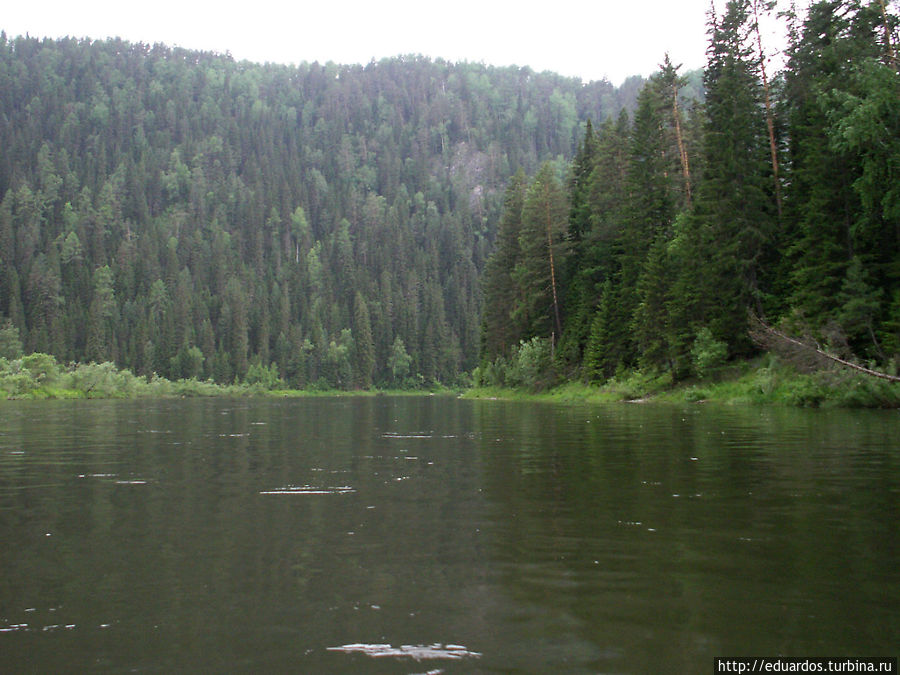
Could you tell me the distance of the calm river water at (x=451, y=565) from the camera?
18.2 feet

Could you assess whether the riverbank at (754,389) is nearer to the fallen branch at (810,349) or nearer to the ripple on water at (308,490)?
the fallen branch at (810,349)

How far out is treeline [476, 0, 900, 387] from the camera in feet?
115

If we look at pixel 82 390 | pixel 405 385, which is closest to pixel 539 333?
pixel 82 390

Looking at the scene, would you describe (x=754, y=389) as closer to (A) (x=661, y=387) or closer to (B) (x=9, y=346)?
(A) (x=661, y=387)

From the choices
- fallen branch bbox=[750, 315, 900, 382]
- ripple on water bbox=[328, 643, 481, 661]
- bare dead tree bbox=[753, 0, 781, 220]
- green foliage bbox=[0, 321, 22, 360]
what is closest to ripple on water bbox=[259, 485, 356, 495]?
ripple on water bbox=[328, 643, 481, 661]

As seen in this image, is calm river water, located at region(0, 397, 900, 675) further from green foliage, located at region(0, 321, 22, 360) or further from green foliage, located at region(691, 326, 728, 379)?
green foliage, located at region(0, 321, 22, 360)

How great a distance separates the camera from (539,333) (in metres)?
77.1

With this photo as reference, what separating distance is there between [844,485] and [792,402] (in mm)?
26344

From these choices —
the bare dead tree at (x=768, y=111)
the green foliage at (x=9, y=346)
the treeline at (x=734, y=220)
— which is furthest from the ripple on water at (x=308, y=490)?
the green foliage at (x=9, y=346)

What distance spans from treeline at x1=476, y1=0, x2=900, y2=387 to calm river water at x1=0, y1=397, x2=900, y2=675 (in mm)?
22708

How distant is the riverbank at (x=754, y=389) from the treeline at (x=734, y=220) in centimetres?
116

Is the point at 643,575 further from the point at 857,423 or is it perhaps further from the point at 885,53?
the point at 885,53

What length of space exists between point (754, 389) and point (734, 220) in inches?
438

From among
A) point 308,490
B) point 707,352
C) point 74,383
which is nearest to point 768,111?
point 707,352
